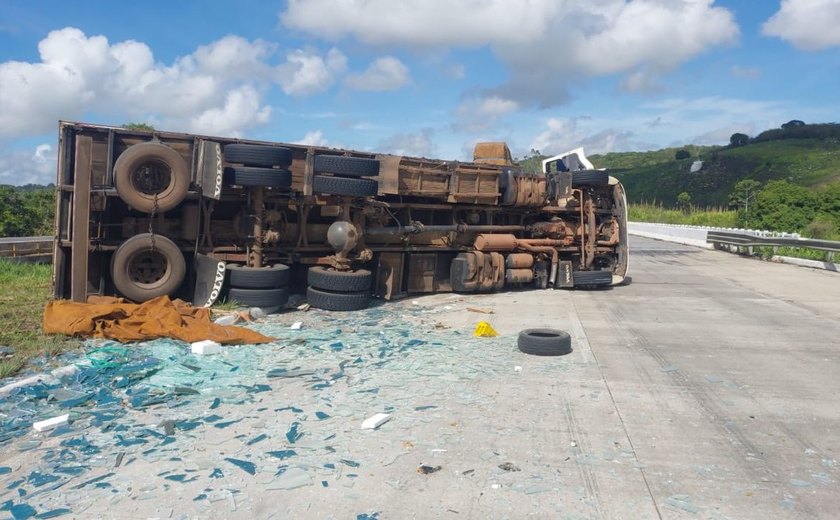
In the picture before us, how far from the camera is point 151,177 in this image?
9383 millimetres

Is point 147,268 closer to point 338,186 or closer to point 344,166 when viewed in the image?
point 338,186

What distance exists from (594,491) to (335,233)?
701cm

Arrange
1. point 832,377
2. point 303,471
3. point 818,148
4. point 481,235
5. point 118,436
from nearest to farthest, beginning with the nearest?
point 303,471
point 118,436
point 832,377
point 481,235
point 818,148

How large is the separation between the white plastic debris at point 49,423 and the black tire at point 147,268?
4407 mm

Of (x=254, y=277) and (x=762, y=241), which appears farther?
(x=762, y=241)

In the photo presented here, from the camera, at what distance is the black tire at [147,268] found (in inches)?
356

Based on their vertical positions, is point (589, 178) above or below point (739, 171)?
below

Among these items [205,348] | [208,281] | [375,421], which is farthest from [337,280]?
[375,421]

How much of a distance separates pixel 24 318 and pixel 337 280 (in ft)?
14.0

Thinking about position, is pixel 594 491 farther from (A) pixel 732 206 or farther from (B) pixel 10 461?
(A) pixel 732 206

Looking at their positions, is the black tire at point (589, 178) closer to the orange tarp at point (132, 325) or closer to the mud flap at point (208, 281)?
the mud flap at point (208, 281)

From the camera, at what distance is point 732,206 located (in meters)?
64.9

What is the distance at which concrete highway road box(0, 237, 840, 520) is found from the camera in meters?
3.88

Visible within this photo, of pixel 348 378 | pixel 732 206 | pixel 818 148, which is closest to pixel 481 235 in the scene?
pixel 348 378
